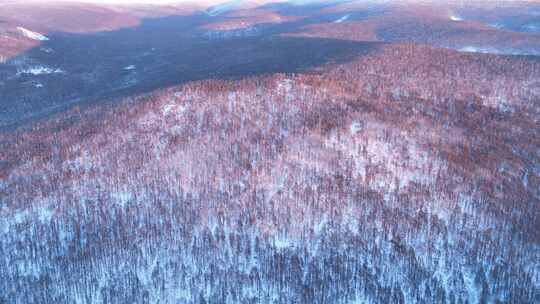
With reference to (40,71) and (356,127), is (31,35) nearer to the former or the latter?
(40,71)

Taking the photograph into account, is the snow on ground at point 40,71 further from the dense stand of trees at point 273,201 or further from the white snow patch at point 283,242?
the white snow patch at point 283,242

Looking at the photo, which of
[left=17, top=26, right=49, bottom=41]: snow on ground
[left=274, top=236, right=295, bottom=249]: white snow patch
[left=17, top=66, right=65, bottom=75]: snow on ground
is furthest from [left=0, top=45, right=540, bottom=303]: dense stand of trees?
[left=17, top=26, right=49, bottom=41]: snow on ground

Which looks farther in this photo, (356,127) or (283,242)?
(356,127)

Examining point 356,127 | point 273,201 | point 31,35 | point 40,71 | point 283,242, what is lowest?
point 283,242

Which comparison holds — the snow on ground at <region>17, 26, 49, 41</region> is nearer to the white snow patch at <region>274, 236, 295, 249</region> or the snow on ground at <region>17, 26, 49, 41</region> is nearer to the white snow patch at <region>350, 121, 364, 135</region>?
the white snow patch at <region>350, 121, 364, 135</region>

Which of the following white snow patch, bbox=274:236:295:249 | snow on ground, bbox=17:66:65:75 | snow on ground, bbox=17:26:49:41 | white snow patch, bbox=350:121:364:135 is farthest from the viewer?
snow on ground, bbox=17:26:49:41

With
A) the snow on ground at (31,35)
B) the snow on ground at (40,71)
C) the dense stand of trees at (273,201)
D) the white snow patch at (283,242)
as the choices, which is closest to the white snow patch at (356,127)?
the dense stand of trees at (273,201)

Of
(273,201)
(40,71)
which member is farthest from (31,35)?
(273,201)

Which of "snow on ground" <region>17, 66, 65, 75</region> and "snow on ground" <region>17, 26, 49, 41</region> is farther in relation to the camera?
"snow on ground" <region>17, 26, 49, 41</region>
